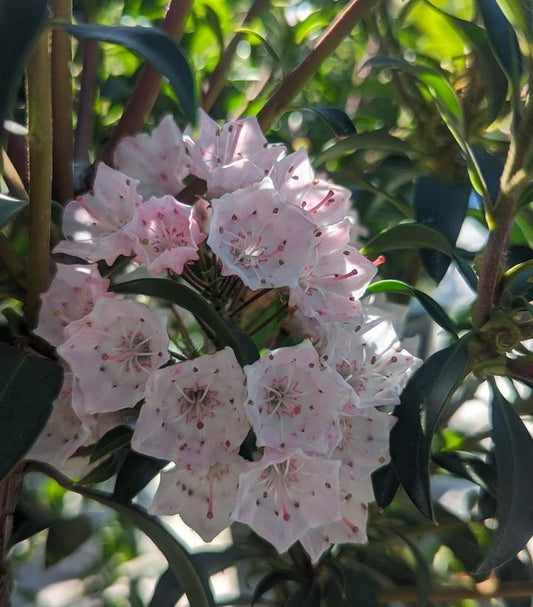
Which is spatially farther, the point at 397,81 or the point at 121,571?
the point at 121,571

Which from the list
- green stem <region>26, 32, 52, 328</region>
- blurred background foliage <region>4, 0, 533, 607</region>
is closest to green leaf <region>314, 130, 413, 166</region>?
blurred background foliage <region>4, 0, 533, 607</region>

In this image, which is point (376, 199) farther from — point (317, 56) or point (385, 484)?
point (385, 484)

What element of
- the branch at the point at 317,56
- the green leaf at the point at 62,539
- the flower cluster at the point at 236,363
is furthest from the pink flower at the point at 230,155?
the green leaf at the point at 62,539

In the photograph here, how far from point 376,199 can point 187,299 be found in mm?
588

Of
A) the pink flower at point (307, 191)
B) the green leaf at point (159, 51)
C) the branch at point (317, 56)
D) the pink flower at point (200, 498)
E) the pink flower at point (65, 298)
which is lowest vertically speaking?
the pink flower at point (200, 498)

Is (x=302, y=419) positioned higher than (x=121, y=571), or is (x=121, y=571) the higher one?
(x=302, y=419)

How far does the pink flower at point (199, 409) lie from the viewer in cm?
68

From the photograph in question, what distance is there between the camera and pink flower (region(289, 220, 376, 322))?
2.34 ft

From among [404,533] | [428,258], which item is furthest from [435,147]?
[404,533]

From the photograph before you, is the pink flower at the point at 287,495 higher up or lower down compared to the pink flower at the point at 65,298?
lower down

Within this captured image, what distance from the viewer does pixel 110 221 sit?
74 centimetres

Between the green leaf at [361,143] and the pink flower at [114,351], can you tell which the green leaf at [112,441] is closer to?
the pink flower at [114,351]

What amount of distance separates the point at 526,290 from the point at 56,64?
464 millimetres

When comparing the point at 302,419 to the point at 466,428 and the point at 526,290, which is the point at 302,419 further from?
the point at 466,428
